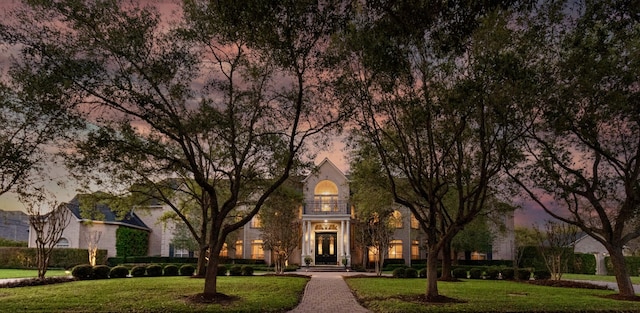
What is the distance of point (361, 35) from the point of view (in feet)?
41.0

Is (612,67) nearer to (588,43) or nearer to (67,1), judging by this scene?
(588,43)

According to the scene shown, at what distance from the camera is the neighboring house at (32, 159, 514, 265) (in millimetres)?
38938

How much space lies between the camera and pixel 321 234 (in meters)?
40.5

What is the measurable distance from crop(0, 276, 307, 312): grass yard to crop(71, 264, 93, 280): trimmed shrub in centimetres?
475

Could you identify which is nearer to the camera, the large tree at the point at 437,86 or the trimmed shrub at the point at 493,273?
the large tree at the point at 437,86

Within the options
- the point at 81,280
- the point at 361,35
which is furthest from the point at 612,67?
the point at 81,280

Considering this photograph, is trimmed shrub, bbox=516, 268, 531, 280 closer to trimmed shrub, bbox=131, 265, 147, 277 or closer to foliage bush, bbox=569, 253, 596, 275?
foliage bush, bbox=569, 253, 596, 275

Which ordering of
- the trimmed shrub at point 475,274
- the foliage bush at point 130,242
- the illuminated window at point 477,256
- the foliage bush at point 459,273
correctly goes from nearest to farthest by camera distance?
1. the foliage bush at point 459,273
2. the trimmed shrub at point 475,274
3. the foliage bush at point 130,242
4. the illuminated window at point 477,256

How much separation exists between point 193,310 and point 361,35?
8320 millimetres

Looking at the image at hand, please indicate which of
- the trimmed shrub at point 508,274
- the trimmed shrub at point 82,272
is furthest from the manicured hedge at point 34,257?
the trimmed shrub at point 508,274

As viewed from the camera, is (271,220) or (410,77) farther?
(271,220)

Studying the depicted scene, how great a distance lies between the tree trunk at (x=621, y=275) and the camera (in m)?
17.5

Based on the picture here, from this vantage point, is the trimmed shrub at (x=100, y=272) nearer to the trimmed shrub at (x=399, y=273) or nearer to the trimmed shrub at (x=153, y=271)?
the trimmed shrub at (x=153, y=271)

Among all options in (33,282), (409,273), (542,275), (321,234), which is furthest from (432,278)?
(321,234)
